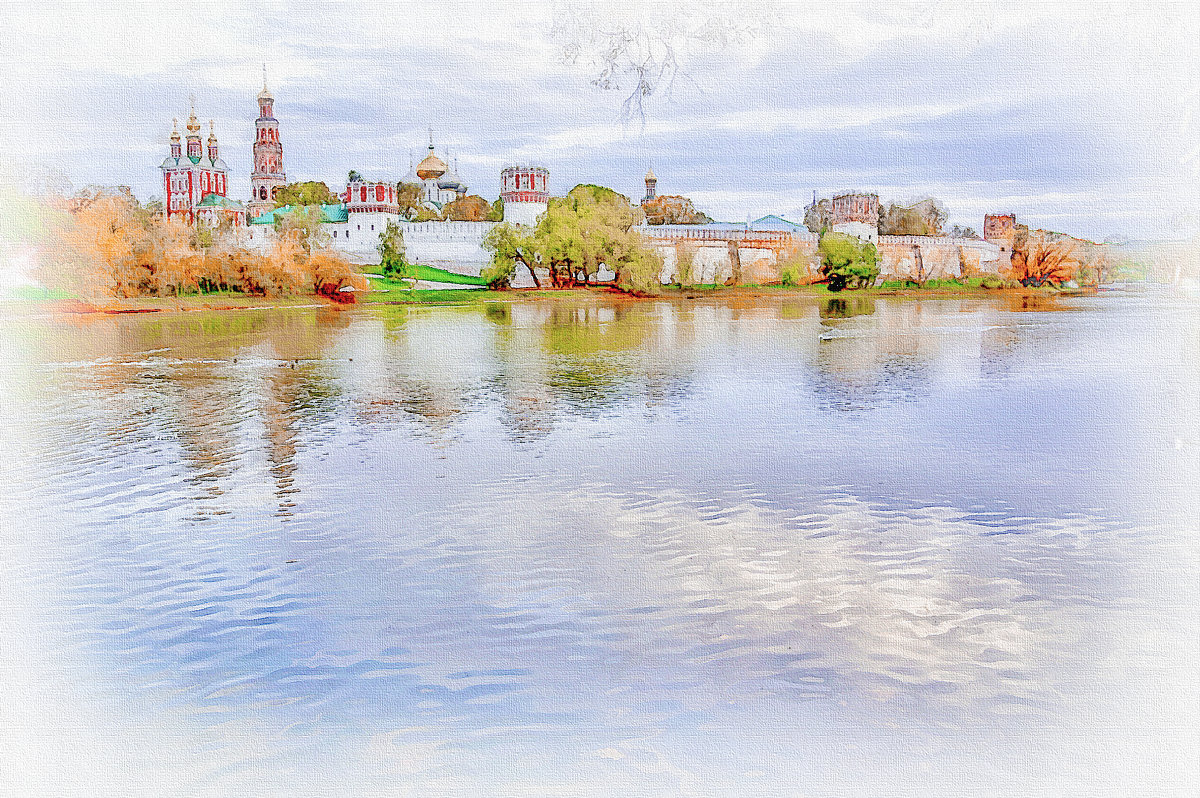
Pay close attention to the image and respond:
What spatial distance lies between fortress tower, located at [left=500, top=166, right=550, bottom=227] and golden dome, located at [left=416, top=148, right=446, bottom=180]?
9380mm

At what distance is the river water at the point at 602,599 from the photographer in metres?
1.97

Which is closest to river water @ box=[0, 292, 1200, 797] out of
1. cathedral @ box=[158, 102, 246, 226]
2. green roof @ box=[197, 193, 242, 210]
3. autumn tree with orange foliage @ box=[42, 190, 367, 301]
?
autumn tree with orange foliage @ box=[42, 190, 367, 301]

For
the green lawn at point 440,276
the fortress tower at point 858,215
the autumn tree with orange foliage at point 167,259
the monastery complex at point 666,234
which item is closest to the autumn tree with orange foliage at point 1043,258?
the monastery complex at point 666,234

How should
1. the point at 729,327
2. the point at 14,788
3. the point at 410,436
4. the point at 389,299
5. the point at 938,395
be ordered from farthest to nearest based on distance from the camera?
the point at 389,299 < the point at 729,327 < the point at 938,395 < the point at 410,436 < the point at 14,788

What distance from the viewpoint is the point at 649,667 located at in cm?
228

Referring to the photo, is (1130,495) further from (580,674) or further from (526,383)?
(526,383)

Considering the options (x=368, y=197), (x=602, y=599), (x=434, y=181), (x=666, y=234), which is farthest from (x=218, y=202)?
(x=602, y=599)

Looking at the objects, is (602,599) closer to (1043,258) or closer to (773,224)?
(1043,258)

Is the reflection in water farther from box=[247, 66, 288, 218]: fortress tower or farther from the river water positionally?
the river water

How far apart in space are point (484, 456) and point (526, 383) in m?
2.74

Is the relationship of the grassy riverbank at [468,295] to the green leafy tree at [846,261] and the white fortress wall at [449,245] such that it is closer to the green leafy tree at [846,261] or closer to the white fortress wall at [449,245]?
the green leafy tree at [846,261]

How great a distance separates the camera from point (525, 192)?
2947 centimetres

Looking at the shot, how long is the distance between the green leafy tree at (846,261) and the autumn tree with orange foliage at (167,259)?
11.4 metres

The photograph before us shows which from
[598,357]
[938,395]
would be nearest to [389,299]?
[598,357]
